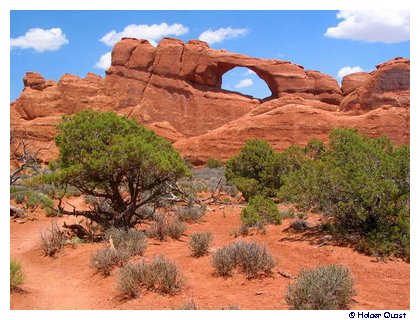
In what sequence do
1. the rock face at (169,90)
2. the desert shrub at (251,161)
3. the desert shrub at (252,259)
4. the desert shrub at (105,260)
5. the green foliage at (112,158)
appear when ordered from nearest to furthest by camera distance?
the desert shrub at (252,259)
the desert shrub at (105,260)
the green foliage at (112,158)
the desert shrub at (251,161)
the rock face at (169,90)

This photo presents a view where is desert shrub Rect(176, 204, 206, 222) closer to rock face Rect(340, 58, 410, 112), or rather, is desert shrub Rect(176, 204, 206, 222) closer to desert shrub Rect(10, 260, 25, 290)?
desert shrub Rect(10, 260, 25, 290)

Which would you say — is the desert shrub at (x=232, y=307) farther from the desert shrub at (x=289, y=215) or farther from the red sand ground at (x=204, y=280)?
the desert shrub at (x=289, y=215)

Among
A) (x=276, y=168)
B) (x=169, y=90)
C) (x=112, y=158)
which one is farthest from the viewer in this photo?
(x=169, y=90)

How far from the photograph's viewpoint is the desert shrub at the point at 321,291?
5375 millimetres

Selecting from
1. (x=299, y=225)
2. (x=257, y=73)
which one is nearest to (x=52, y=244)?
(x=299, y=225)

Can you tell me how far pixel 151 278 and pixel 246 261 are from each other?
1.69 m

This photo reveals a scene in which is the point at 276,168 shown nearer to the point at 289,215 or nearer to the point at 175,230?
the point at 289,215

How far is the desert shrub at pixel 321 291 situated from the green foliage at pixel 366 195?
10.7ft

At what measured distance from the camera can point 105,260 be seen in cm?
792

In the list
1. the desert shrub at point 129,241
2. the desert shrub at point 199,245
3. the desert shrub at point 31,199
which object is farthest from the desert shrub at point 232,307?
the desert shrub at point 31,199

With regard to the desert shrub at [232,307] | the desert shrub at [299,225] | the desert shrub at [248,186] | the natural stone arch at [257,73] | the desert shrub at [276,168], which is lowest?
the desert shrub at [232,307]

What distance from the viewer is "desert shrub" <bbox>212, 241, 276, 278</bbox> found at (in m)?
7.22

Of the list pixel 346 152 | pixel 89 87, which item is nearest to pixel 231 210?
pixel 346 152

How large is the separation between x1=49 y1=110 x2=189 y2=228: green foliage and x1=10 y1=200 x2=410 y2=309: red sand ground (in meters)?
1.64
